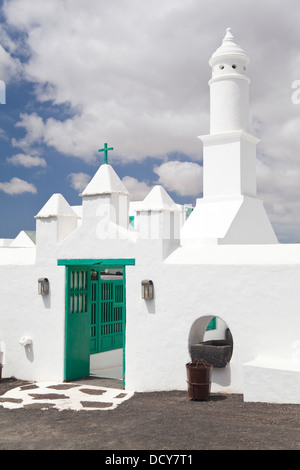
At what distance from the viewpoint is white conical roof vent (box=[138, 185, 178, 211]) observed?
10992 millimetres

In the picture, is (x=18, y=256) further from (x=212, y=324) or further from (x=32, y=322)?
(x=212, y=324)

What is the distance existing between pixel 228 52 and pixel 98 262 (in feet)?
31.2

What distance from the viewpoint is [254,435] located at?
7.00m

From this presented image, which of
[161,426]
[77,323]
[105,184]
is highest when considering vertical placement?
[105,184]

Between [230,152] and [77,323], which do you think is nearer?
[77,323]

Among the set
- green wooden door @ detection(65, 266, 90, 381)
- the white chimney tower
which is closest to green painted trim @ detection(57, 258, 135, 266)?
green wooden door @ detection(65, 266, 90, 381)

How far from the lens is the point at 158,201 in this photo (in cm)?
1107

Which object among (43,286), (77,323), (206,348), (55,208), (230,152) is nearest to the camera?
(206,348)

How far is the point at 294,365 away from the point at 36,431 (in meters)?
4.82

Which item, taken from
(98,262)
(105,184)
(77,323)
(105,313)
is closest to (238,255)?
(98,262)

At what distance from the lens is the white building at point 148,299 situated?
9422mm

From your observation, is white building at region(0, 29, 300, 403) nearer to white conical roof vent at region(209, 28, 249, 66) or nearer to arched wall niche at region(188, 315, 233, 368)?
arched wall niche at region(188, 315, 233, 368)

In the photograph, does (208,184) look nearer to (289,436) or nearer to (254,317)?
(254,317)
